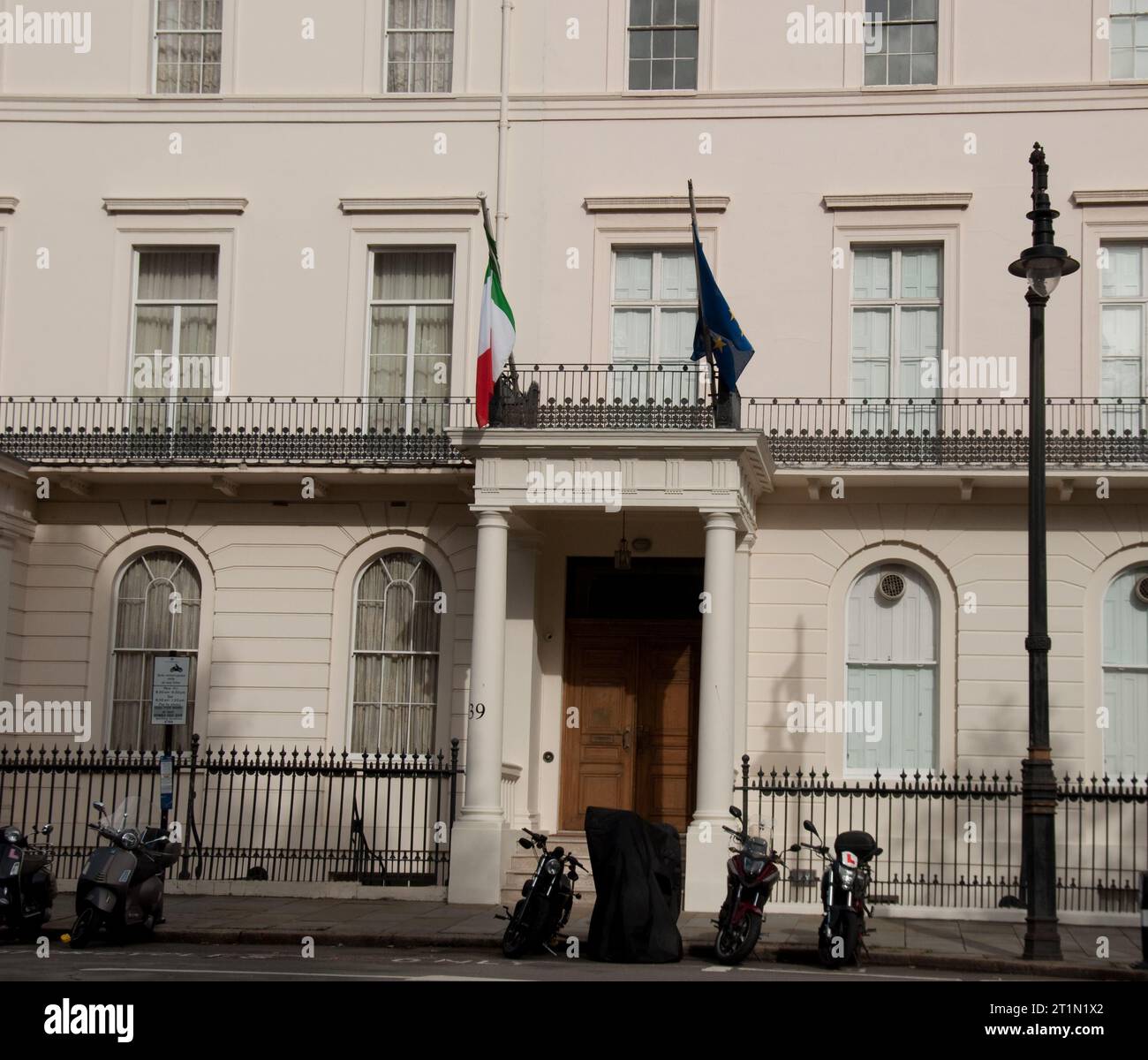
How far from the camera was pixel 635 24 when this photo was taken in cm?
2288

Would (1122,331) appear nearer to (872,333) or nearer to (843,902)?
(872,333)

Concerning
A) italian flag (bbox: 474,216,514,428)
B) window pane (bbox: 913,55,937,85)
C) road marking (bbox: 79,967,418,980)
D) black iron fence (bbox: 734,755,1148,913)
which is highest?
window pane (bbox: 913,55,937,85)

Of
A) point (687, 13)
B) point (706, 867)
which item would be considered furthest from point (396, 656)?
point (687, 13)

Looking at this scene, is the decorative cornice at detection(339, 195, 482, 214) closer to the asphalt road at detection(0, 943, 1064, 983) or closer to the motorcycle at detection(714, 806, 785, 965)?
the asphalt road at detection(0, 943, 1064, 983)

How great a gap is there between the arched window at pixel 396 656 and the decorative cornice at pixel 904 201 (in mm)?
6855

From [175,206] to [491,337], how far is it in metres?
5.51

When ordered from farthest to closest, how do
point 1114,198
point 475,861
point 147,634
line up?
point 147,634 < point 1114,198 < point 475,861

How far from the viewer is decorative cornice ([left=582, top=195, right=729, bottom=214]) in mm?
22016

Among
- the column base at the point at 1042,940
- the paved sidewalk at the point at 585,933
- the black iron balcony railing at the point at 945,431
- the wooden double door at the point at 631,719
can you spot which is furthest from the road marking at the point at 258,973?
the black iron balcony railing at the point at 945,431

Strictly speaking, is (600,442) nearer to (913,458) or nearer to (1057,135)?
(913,458)

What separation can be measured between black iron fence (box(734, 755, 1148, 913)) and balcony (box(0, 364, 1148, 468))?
12.7 ft

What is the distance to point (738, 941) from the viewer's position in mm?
15141

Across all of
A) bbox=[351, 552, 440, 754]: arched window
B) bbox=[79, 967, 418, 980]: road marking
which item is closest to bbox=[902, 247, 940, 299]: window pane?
bbox=[351, 552, 440, 754]: arched window
